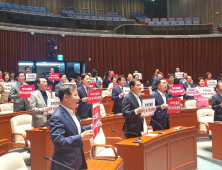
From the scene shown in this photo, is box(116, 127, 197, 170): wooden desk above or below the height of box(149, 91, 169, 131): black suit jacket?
below

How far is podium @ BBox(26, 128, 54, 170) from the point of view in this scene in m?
3.48

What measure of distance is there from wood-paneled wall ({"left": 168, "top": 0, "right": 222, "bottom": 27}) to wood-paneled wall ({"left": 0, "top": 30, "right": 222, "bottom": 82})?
2.42 m

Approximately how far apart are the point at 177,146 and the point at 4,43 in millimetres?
8279

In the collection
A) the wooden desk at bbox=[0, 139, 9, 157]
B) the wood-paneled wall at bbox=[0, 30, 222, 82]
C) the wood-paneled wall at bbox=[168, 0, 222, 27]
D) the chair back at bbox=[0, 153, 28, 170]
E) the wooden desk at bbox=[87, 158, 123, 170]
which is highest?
the wood-paneled wall at bbox=[168, 0, 222, 27]

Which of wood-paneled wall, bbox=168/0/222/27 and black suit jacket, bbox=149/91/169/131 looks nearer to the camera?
black suit jacket, bbox=149/91/169/131

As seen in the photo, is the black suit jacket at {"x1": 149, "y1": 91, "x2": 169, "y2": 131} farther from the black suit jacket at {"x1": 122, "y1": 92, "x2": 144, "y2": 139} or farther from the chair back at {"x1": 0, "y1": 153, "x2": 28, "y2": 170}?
the chair back at {"x1": 0, "y1": 153, "x2": 28, "y2": 170}

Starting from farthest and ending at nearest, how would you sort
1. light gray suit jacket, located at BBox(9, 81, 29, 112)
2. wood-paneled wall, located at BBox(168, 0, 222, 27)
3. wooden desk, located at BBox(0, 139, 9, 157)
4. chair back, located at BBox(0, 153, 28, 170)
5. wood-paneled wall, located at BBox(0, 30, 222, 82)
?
wood-paneled wall, located at BBox(168, 0, 222, 27), wood-paneled wall, located at BBox(0, 30, 222, 82), light gray suit jacket, located at BBox(9, 81, 29, 112), wooden desk, located at BBox(0, 139, 9, 157), chair back, located at BBox(0, 153, 28, 170)

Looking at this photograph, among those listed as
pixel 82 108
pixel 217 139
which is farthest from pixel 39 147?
pixel 217 139

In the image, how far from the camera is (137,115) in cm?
343

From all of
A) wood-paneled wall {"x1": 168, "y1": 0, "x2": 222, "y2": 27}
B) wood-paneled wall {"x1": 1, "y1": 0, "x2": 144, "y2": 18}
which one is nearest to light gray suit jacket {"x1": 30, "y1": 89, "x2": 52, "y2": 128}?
wood-paneled wall {"x1": 1, "y1": 0, "x2": 144, "y2": 18}

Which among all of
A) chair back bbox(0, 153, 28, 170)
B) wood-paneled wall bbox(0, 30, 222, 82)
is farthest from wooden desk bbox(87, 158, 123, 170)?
wood-paneled wall bbox(0, 30, 222, 82)

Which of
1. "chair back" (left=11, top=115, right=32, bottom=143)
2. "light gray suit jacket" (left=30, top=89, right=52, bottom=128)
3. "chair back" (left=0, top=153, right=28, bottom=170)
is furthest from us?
"chair back" (left=11, top=115, right=32, bottom=143)

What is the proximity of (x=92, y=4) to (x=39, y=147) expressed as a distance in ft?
44.6

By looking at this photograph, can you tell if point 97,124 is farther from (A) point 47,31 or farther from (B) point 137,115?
(A) point 47,31
